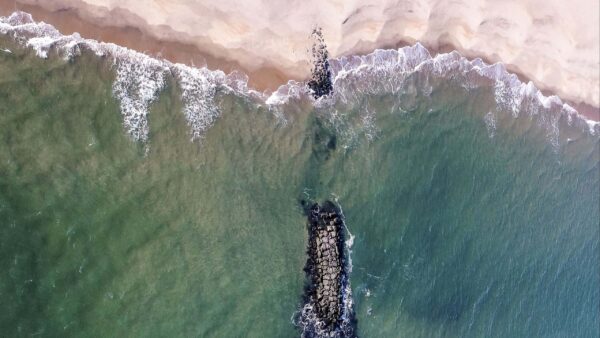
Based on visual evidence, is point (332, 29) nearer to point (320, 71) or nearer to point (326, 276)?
point (320, 71)

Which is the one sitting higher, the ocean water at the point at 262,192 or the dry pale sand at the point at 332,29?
the dry pale sand at the point at 332,29

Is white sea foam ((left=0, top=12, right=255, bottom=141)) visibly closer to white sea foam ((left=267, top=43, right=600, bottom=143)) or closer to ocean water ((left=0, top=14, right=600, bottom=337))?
ocean water ((left=0, top=14, right=600, bottom=337))

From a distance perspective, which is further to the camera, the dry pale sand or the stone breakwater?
the stone breakwater

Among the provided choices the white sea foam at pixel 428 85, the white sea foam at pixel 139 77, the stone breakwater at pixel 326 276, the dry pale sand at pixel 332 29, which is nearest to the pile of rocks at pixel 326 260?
the stone breakwater at pixel 326 276

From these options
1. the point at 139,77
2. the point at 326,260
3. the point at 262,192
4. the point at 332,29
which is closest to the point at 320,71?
the point at 332,29

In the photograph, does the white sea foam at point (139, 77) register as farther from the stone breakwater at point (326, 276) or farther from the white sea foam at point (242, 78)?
the stone breakwater at point (326, 276)

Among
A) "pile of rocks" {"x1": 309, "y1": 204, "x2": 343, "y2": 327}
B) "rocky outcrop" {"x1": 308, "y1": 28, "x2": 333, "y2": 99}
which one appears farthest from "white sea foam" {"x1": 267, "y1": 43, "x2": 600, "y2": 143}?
"pile of rocks" {"x1": 309, "y1": 204, "x2": 343, "y2": 327}
